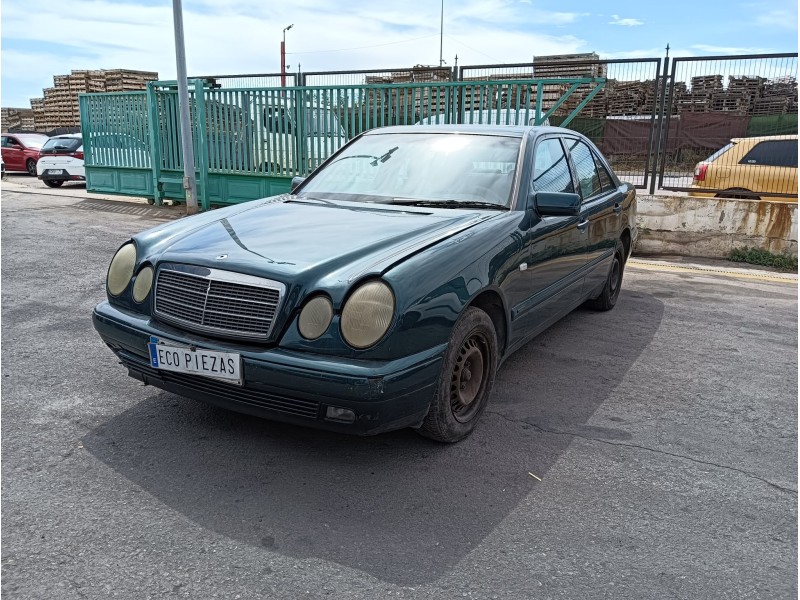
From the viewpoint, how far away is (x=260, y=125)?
11.1 meters

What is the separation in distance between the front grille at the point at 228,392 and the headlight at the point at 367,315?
12.2 inches

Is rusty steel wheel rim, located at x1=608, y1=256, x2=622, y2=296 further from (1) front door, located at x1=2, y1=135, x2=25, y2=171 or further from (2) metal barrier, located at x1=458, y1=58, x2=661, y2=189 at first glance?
(1) front door, located at x1=2, y1=135, x2=25, y2=171

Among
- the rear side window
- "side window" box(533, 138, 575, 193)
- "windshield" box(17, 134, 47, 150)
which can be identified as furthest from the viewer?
"windshield" box(17, 134, 47, 150)

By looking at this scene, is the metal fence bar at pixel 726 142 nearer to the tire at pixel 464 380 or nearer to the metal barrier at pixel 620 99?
the metal barrier at pixel 620 99

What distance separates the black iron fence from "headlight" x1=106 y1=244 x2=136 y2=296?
7.00 metres

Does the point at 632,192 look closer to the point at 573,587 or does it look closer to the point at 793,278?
the point at 793,278

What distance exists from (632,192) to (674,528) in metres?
4.06

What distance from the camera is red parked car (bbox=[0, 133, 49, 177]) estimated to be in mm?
21219

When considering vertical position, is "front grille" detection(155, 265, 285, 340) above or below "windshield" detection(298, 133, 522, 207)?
below

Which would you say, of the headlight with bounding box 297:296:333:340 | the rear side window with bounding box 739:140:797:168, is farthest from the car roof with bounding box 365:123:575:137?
the rear side window with bounding box 739:140:797:168

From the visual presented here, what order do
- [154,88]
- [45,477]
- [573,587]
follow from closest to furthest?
[573,587] < [45,477] < [154,88]

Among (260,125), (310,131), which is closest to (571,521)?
(310,131)

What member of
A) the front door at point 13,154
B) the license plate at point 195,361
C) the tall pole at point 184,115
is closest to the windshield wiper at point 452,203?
the license plate at point 195,361

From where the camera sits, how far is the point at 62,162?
16688 millimetres
